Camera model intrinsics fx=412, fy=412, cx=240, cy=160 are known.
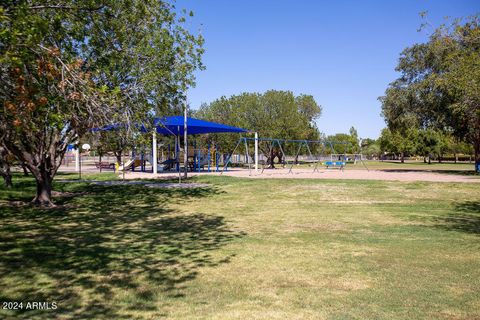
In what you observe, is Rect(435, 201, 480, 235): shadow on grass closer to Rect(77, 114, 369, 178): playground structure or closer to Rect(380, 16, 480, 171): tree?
Rect(77, 114, 369, 178): playground structure

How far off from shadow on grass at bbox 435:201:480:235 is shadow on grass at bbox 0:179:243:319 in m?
4.89

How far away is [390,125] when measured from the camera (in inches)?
1362

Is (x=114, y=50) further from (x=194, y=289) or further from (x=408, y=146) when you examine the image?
(x=408, y=146)

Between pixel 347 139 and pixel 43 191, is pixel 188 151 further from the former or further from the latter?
pixel 347 139

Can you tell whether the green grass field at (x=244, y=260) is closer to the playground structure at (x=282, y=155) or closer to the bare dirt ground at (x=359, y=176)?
the bare dirt ground at (x=359, y=176)

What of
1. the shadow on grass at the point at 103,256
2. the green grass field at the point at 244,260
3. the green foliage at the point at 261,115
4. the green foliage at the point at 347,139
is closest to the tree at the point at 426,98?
the green foliage at the point at 261,115

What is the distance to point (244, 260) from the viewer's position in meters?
6.47

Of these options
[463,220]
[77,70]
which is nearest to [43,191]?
[77,70]

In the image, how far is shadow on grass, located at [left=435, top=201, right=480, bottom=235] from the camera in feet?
30.0

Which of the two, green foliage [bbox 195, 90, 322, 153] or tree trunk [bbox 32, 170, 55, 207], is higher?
green foliage [bbox 195, 90, 322, 153]

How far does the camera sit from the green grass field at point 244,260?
14.8 ft

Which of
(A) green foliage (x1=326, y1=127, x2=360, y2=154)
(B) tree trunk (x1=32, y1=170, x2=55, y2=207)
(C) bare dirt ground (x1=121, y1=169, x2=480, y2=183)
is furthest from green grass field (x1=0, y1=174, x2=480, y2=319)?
(A) green foliage (x1=326, y1=127, x2=360, y2=154)

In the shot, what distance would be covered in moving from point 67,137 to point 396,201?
1148cm

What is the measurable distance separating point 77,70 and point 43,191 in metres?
6.53
